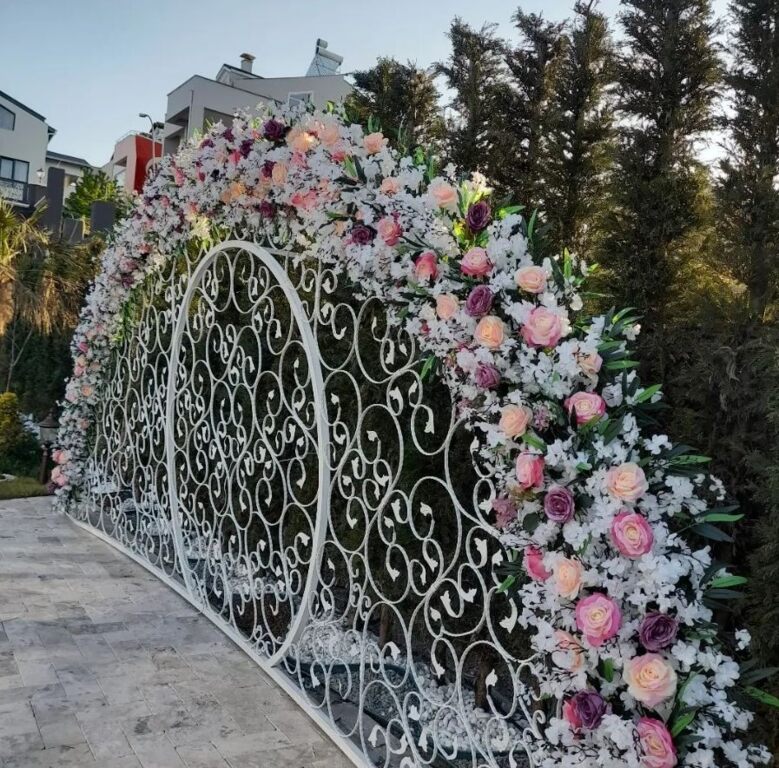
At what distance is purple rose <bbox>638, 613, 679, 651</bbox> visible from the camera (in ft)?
5.34

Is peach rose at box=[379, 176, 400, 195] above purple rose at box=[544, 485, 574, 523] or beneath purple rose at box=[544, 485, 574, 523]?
above

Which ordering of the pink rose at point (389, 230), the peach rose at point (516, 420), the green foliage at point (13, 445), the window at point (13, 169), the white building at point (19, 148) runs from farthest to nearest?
the window at point (13, 169), the white building at point (19, 148), the green foliage at point (13, 445), the pink rose at point (389, 230), the peach rose at point (516, 420)

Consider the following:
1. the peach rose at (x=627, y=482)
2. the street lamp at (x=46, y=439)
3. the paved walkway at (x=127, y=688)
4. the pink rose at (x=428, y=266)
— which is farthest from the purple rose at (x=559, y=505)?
the street lamp at (x=46, y=439)

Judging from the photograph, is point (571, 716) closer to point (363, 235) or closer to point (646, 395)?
point (646, 395)

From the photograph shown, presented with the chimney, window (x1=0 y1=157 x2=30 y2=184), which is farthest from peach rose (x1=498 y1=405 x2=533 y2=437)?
window (x1=0 y1=157 x2=30 y2=184)

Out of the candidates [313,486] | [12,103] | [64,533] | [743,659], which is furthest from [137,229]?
Result: [12,103]

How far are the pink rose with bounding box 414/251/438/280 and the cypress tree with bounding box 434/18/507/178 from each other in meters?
2.67

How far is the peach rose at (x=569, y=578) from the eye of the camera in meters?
1.75

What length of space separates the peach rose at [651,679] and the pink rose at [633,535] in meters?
0.23

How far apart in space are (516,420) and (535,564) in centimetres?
37

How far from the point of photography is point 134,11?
5.05 meters

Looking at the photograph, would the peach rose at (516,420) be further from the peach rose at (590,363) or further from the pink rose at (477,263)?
the pink rose at (477,263)

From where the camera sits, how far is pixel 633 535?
1.66 m

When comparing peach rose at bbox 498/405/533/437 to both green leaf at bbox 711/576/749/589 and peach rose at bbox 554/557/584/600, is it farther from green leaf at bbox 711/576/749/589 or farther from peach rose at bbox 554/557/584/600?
green leaf at bbox 711/576/749/589
